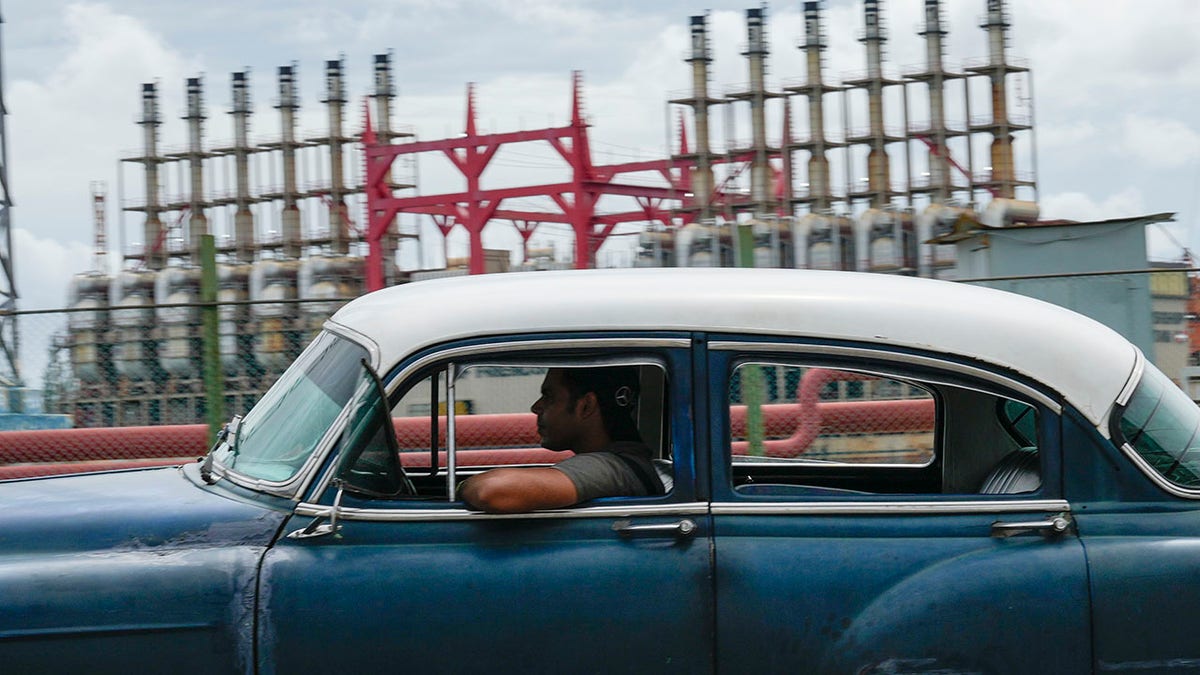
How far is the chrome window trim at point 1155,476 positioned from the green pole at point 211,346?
247 inches

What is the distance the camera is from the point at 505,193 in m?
40.6

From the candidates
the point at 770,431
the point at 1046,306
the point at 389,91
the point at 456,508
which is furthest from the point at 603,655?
the point at 389,91

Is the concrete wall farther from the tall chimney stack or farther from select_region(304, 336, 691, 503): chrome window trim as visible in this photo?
the tall chimney stack

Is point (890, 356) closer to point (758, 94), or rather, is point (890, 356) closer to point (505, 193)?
point (505, 193)

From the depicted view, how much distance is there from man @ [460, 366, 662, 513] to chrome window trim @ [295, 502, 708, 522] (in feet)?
0.09

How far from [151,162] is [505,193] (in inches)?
1521

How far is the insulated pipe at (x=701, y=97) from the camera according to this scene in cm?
5706

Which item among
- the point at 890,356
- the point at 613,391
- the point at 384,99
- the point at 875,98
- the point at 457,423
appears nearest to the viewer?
the point at 890,356

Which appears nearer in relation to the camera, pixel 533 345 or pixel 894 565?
pixel 894 565

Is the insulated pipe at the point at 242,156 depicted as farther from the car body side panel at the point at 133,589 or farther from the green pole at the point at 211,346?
the car body side panel at the point at 133,589

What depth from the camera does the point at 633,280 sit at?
3363 mm

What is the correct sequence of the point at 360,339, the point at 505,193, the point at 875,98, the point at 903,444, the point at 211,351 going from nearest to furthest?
the point at 360,339, the point at 903,444, the point at 211,351, the point at 505,193, the point at 875,98

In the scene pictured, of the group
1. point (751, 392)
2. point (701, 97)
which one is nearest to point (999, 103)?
point (701, 97)

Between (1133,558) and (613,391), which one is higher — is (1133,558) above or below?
below
